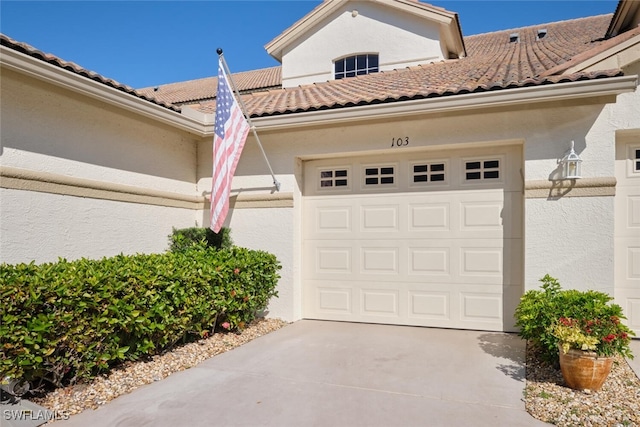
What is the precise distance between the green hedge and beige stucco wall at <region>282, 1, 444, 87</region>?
7.84 meters

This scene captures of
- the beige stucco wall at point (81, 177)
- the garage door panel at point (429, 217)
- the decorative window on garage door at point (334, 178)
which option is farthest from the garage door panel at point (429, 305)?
the beige stucco wall at point (81, 177)

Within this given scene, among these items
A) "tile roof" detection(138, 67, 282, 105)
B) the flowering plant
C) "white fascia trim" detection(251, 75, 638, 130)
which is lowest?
the flowering plant

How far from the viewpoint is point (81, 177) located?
625 centimetres

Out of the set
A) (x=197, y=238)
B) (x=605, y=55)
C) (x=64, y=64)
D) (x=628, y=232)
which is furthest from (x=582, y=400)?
(x=64, y=64)

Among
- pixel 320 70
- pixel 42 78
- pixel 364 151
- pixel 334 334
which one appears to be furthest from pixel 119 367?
pixel 320 70

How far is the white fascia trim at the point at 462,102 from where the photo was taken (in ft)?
18.5

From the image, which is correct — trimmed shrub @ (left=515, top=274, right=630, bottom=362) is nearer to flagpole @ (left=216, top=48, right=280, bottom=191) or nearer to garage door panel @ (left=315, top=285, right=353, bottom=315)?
garage door panel @ (left=315, top=285, right=353, bottom=315)

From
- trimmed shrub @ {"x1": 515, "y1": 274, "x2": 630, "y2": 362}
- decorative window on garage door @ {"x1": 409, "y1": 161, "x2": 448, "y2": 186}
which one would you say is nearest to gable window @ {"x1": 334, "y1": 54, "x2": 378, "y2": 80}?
decorative window on garage door @ {"x1": 409, "y1": 161, "x2": 448, "y2": 186}

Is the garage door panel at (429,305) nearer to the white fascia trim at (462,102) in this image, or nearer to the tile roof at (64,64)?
the white fascia trim at (462,102)

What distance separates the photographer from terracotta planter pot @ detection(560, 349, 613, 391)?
425cm

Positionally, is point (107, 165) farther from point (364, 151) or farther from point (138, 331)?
point (364, 151)

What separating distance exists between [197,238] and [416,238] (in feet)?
13.2

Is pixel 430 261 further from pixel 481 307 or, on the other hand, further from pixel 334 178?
pixel 334 178

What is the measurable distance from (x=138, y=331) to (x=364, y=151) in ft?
14.8
